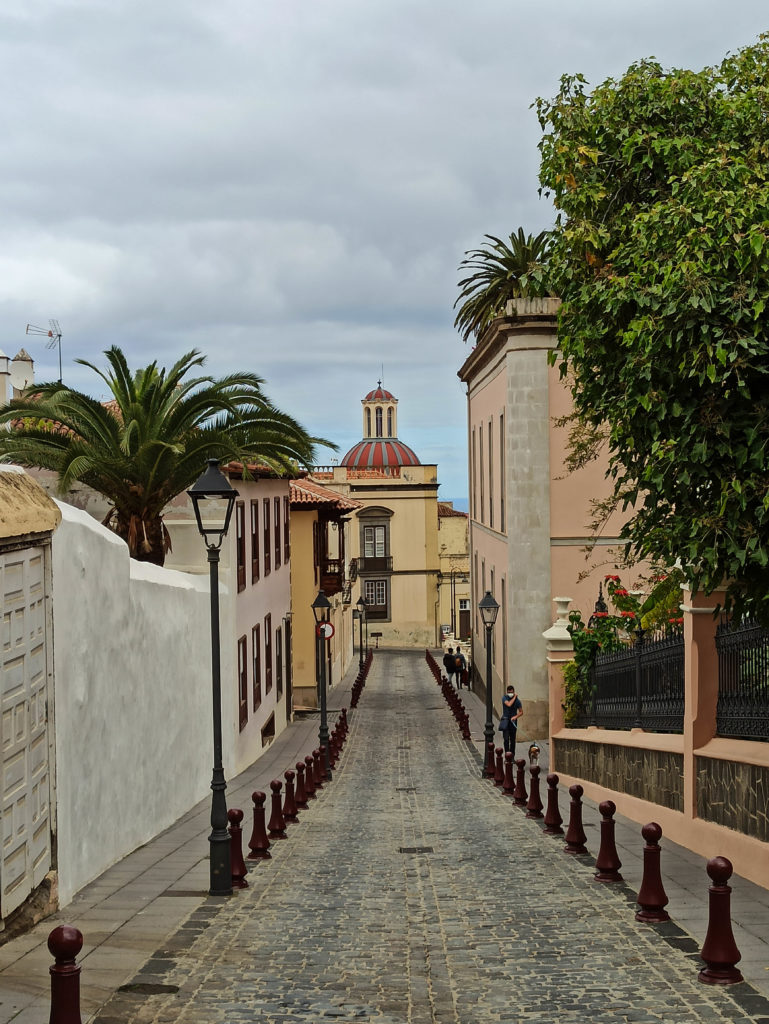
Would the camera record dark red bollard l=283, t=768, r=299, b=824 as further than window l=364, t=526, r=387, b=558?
No

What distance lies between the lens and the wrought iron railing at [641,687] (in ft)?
44.3

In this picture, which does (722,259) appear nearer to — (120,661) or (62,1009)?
(62,1009)

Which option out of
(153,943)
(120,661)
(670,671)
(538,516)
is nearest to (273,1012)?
(153,943)

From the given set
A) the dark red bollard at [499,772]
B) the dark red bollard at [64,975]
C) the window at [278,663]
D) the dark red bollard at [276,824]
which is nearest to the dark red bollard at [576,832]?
the dark red bollard at [276,824]

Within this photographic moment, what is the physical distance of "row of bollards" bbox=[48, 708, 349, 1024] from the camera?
561cm

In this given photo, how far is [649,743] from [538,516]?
15.1 m

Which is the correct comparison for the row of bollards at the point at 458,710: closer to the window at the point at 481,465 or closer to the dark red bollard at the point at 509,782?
the window at the point at 481,465

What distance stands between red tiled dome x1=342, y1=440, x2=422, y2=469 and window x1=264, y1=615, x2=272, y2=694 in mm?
49289

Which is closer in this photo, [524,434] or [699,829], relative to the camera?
[699,829]

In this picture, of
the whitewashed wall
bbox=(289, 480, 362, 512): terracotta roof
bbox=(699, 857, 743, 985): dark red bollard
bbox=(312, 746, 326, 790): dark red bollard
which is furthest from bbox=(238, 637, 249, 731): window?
bbox=(699, 857, 743, 985): dark red bollard

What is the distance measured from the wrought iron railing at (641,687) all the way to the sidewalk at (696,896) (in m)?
1.40

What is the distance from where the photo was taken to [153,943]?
830 cm

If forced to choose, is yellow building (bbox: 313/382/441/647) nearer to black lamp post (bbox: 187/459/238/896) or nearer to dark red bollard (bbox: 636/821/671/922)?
black lamp post (bbox: 187/459/238/896)

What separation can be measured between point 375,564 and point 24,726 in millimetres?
65605
